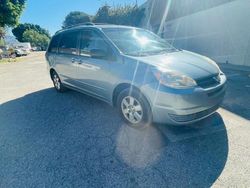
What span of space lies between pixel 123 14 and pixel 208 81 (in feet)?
88.3

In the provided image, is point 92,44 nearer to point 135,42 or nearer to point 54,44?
A: point 135,42

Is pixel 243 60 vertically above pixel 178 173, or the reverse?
pixel 243 60

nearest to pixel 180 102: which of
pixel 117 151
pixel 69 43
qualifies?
pixel 117 151

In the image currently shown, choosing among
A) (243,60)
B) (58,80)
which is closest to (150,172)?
(58,80)

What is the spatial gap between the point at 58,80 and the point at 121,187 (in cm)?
436

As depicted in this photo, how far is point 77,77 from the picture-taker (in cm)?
469

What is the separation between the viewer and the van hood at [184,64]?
121 inches

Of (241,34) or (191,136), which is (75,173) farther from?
(241,34)

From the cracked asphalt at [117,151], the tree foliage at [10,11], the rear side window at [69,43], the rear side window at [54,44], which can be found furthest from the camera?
the tree foliage at [10,11]

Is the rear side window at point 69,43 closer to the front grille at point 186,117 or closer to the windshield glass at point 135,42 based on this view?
the windshield glass at point 135,42

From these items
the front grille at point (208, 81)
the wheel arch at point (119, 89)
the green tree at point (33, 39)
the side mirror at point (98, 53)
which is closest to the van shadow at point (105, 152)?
the wheel arch at point (119, 89)

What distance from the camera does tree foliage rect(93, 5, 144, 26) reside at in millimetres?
27156

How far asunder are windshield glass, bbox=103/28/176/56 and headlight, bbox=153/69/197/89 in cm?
81

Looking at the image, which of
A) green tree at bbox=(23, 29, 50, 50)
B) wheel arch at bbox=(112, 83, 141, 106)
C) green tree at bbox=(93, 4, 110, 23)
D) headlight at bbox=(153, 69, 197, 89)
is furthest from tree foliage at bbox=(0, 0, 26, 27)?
green tree at bbox=(23, 29, 50, 50)
